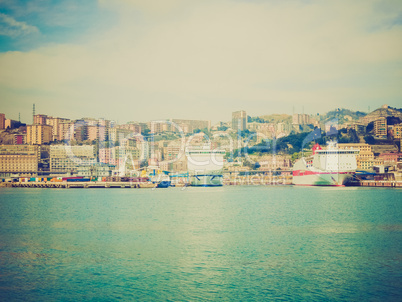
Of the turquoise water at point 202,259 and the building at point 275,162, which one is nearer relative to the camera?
the turquoise water at point 202,259

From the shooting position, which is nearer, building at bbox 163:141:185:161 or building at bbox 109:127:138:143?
building at bbox 163:141:185:161

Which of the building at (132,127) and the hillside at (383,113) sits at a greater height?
the hillside at (383,113)

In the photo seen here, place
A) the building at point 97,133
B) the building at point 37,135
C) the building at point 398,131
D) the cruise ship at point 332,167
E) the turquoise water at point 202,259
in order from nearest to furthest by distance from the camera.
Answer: the turquoise water at point 202,259
the cruise ship at point 332,167
the building at point 398,131
the building at point 37,135
the building at point 97,133

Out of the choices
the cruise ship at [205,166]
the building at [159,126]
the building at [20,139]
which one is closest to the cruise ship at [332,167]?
the cruise ship at [205,166]

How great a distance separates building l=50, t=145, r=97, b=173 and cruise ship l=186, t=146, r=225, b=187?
153 feet

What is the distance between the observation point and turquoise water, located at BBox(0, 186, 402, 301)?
33.4ft

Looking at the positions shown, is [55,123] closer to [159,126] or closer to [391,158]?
[159,126]

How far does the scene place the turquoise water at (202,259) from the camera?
33.4ft

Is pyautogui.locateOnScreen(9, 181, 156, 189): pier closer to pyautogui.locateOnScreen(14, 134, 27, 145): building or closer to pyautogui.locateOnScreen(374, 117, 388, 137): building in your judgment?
pyautogui.locateOnScreen(14, 134, 27, 145): building

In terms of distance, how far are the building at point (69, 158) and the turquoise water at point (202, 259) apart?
79.5 metres

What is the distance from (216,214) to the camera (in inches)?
1000

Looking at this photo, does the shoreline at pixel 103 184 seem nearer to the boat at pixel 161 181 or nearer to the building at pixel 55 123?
the boat at pixel 161 181

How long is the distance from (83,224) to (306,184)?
151ft

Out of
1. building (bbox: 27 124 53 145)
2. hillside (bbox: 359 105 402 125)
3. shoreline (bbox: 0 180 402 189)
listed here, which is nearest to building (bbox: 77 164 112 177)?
shoreline (bbox: 0 180 402 189)
